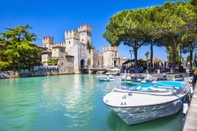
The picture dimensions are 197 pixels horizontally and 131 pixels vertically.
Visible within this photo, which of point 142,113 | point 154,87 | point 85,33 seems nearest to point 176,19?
point 154,87

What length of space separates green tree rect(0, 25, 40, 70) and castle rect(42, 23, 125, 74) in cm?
1264

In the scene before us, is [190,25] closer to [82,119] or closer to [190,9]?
[190,9]

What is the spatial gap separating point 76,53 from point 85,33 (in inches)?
732

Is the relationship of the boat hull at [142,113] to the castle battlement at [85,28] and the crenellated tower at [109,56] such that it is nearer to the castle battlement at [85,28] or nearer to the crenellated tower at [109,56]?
the crenellated tower at [109,56]

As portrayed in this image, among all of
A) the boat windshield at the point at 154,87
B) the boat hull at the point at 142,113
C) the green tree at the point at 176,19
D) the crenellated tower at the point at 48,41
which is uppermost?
the crenellated tower at the point at 48,41

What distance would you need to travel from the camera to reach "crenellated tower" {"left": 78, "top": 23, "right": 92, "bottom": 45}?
254 feet

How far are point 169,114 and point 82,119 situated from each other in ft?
13.5

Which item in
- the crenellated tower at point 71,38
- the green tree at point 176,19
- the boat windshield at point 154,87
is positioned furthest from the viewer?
the crenellated tower at point 71,38

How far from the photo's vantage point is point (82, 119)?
762 centimetres

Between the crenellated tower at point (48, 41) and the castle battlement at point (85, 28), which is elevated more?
the castle battlement at point (85, 28)

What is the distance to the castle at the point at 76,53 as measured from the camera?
2192 inches

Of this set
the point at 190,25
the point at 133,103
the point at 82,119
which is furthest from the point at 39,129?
the point at 190,25

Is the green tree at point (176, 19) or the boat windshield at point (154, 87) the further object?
the green tree at point (176, 19)

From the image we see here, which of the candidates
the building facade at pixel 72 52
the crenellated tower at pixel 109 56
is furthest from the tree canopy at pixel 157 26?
the crenellated tower at pixel 109 56
